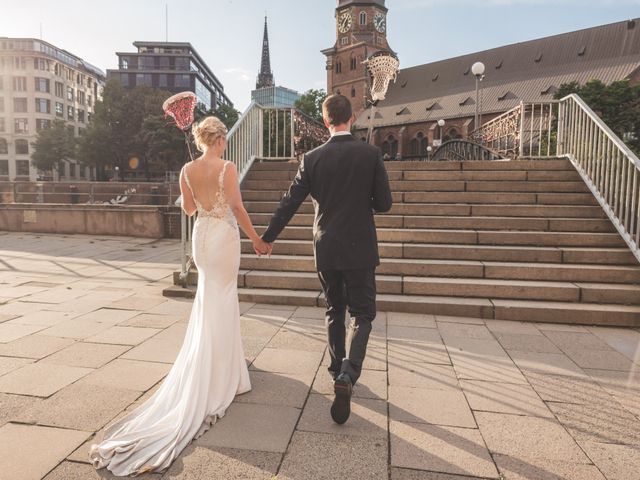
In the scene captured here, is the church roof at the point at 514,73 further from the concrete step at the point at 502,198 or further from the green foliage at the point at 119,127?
the concrete step at the point at 502,198

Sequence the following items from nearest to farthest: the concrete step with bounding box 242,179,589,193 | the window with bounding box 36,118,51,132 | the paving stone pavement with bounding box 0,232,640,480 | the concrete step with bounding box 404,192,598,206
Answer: the paving stone pavement with bounding box 0,232,640,480, the concrete step with bounding box 404,192,598,206, the concrete step with bounding box 242,179,589,193, the window with bounding box 36,118,51,132

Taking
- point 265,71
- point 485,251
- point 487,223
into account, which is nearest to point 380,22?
point 487,223

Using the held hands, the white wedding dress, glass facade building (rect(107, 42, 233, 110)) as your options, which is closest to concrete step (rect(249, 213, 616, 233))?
the held hands

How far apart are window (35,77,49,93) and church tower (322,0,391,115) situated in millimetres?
48377

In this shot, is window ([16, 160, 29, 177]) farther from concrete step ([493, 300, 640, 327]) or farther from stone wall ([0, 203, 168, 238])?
concrete step ([493, 300, 640, 327])

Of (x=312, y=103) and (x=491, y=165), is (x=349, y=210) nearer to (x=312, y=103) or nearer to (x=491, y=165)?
(x=491, y=165)

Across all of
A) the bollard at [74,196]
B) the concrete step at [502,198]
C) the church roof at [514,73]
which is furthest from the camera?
the church roof at [514,73]

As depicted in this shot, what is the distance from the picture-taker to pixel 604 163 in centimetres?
748

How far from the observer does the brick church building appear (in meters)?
48.3

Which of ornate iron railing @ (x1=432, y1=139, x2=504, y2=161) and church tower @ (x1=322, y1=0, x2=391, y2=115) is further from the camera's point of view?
church tower @ (x1=322, y1=0, x2=391, y2=115)

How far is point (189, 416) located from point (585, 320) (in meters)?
4.75

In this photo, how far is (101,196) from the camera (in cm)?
1675

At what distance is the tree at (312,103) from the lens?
55469 mm

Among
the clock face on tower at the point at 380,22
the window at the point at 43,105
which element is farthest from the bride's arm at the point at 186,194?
the window at the point at 43,105
